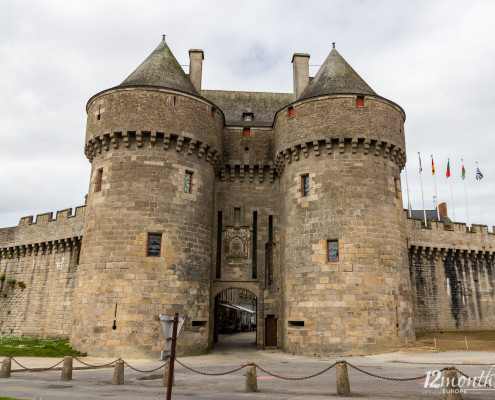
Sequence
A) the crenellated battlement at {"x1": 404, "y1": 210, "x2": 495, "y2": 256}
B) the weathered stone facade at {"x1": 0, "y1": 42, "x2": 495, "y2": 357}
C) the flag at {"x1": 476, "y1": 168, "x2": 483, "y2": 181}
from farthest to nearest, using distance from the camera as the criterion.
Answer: the flag at {"x1": 476, "y1": 168, "x2": 483, "y2": 181}
the crenellated battlement at {"x1": 404, "y1": 210, "x2": 495, "y2": 256}
the weathered stone facade at {"x1": 0, "y1": 42, "x2": 495, "y2": 357}

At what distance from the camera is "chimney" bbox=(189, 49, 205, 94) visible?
2400cm

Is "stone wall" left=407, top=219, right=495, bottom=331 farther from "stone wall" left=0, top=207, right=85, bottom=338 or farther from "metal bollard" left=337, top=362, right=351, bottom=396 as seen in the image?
"stone wall" left=0, top=207, right=85, bottom=338

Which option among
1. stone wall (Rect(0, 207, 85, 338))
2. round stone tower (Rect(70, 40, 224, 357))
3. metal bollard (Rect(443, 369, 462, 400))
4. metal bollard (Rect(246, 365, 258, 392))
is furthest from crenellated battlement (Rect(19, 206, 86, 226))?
metal bollard (Rect(443, 369, 462, 400))

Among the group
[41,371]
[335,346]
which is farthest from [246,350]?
[41,371]

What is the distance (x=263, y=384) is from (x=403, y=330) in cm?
936

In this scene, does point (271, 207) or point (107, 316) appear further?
point (271, 207)

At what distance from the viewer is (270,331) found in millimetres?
20656

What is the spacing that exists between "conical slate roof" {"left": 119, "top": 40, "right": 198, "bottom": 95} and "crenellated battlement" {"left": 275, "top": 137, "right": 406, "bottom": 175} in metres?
5.91

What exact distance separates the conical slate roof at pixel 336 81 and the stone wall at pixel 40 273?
15430mm

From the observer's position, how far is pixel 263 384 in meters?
11.0

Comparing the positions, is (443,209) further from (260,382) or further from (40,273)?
(260,382)

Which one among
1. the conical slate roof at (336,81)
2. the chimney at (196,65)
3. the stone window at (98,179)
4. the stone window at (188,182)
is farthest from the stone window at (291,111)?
the stone window at (98,179)

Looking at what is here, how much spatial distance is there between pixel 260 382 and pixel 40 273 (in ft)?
66.6

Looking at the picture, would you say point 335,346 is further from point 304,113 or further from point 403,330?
point 304,113
